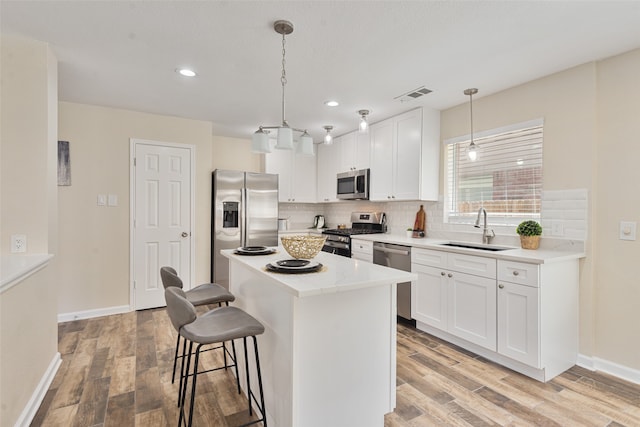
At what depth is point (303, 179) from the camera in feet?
17.9

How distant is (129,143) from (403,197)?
3300 millimetres

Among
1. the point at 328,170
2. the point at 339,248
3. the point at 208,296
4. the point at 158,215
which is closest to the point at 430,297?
the point at 339,248

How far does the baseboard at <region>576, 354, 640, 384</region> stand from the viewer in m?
2.31

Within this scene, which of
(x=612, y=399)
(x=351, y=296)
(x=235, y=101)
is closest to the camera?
(x=351, y=296)

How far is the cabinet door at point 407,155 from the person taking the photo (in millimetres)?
3625

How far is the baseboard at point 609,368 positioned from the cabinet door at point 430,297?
1.03m

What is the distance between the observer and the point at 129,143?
3.80 meters

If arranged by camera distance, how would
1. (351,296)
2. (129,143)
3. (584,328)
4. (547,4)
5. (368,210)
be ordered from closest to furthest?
(351,296)
(547,4)
(584,328)
(129,143)
(368,210)

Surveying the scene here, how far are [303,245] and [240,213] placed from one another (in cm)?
267

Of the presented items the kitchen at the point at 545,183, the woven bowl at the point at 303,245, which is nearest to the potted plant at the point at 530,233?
the kitchen at the point at 545,183

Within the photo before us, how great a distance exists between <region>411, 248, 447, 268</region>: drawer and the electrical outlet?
3.21m

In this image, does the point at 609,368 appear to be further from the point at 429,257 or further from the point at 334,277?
the point at 334,277

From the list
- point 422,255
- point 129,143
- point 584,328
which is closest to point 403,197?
point 422,255

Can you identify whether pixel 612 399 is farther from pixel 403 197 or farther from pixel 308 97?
pixel 308 97
